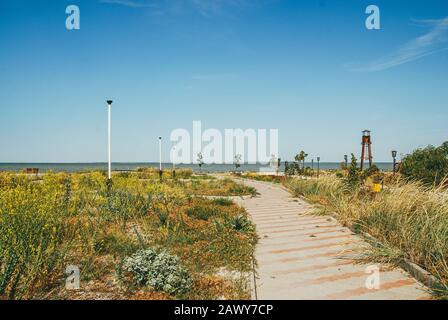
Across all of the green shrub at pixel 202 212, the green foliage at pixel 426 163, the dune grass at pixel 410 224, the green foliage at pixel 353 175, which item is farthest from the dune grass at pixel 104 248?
the green foliage at pixel 426 163

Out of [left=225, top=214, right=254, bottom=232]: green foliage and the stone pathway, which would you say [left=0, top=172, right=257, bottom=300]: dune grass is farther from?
the stone pathway

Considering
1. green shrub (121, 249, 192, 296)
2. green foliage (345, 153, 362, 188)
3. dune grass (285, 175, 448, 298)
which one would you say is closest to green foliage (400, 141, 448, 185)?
green foliage (345, 153, 362, 188)

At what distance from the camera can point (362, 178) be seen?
39.0ft

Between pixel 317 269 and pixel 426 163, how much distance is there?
482 inches

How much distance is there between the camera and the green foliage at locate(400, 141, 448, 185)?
13.7 metres

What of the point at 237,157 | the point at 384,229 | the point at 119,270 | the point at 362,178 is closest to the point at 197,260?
the point at 119,270

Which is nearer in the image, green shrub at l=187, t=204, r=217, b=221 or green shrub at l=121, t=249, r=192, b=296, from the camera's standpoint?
green shrub at l=121, t=249, r=192, b=296

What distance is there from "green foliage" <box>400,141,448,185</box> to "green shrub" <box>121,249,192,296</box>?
13.1 m

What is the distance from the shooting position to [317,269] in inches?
197

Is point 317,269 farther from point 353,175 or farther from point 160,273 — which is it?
point 353,175

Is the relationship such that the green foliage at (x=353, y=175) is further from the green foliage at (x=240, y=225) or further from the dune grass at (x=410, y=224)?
the green foliage at (x=240, y=225)

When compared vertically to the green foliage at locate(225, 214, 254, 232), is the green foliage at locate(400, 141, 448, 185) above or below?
above
